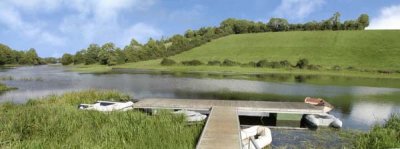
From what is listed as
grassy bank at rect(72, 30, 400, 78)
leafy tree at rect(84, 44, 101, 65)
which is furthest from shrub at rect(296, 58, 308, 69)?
leafy tree at rect(84, 44, 101, 65)

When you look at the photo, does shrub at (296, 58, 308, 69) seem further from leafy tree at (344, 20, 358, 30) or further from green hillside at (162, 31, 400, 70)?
leafy tree at (344, 20, 358, 30)

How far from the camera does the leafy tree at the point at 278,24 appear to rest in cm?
14788

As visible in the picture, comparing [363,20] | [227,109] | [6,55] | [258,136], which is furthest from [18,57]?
[258,136]

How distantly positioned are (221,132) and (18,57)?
583 feet

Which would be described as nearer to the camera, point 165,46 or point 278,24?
point 165,46

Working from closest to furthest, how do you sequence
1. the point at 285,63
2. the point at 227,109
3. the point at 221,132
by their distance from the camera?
the point at 221,132
the point at 227,109
the point at 285,63

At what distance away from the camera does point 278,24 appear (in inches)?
5930

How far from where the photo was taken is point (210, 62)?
94.4m

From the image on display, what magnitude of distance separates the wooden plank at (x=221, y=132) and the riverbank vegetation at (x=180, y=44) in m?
102

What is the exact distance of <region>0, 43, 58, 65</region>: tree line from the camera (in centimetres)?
15200

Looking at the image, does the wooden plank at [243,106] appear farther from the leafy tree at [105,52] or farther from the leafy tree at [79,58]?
the leafy tree at [79,58]

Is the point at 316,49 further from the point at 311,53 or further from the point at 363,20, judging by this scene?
the point at 363,20

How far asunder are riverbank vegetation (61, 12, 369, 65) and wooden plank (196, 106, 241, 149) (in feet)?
335

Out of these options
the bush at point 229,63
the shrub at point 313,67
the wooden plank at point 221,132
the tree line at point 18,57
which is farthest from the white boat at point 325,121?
the tree line at point 18,57
